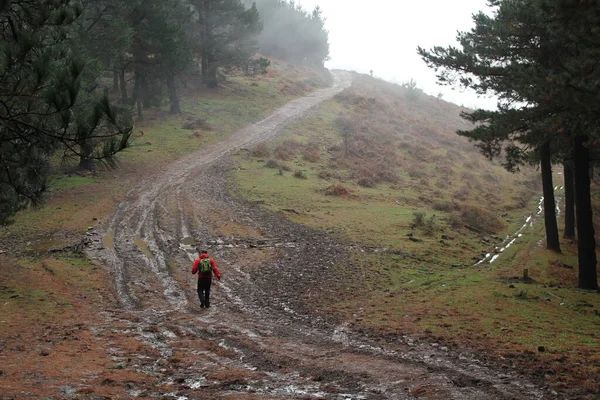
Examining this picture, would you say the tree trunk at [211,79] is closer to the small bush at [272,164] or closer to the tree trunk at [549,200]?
the small bush at [272,164]

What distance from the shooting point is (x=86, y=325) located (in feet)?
37.9

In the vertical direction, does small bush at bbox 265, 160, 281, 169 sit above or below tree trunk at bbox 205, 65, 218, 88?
below

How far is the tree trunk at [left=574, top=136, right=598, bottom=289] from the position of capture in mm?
15930

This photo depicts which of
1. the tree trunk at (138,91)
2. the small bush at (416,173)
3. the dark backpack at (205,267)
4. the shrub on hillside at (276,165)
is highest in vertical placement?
the tree trunk at (138,91)

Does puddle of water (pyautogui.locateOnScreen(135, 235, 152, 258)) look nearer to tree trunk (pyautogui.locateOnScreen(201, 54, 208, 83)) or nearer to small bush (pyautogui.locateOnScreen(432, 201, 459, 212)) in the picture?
small bush (pyautogui.locateOnScreen(432, 201, 459, 212))

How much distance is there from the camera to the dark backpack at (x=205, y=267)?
13.6 meters

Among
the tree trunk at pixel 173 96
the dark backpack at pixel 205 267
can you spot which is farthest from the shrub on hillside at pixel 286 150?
the dark backpack at pixel 205 267

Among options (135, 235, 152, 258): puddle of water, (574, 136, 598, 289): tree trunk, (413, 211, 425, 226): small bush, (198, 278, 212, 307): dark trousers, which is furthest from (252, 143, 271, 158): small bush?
(574, 136, 598, 289): tree trunk

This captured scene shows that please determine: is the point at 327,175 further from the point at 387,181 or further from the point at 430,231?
the point at 430,231

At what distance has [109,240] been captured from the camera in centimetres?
1906

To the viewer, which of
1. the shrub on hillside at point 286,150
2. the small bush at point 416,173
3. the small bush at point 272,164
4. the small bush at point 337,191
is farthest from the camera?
the small bush at point 416,173

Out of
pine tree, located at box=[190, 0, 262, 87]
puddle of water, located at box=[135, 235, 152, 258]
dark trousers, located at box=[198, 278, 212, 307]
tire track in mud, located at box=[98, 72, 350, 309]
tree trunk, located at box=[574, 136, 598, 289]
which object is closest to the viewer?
dark trousers, located at box=[198, 278, 212, 307]

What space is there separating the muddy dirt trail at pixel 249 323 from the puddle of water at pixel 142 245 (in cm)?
4

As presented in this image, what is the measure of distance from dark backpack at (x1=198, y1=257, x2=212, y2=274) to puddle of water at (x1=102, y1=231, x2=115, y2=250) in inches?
245
